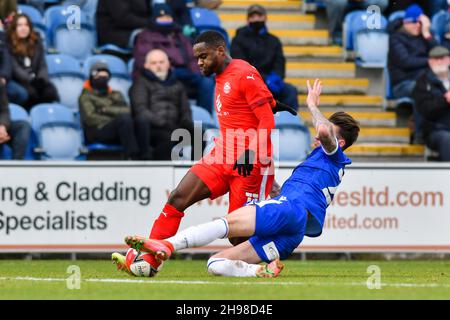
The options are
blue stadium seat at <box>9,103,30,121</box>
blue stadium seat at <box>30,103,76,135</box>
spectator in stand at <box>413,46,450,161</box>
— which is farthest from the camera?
spectator in stand at <box>413,46,450,161</box>

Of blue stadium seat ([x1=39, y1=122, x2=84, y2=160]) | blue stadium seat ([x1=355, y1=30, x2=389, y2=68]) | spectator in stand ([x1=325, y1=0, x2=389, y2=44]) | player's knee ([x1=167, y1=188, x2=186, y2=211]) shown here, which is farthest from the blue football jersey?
spectator in stand ([x1=325, y1=0, x2=389, y2=44])

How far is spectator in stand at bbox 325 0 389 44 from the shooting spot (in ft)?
70.6

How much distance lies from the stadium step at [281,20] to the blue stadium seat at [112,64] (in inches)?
122

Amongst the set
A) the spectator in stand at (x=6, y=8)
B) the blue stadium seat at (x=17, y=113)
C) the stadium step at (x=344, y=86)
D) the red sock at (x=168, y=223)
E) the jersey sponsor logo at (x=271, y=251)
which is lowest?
the jersey sponsor logo at (x=271, y=251)

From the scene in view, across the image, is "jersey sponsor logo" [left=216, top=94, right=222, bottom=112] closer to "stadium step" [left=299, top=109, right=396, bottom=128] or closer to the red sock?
the red sock

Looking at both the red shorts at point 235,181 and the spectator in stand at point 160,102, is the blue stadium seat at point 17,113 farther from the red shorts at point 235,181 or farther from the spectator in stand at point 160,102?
the red shorts at point 235,181

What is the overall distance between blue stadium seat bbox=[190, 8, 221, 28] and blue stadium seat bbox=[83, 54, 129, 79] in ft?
5.46

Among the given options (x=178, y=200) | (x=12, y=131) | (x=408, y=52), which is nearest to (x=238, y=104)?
(x=178, y=200)

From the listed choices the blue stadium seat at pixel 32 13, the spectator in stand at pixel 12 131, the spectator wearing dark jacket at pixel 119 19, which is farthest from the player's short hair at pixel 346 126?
the blue stadium seat at pixel 32 13

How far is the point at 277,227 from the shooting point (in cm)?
1093

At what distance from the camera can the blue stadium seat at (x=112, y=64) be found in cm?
1903

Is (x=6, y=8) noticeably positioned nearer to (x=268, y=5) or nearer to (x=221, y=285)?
(x=268, y=5)

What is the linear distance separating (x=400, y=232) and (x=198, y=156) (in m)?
3.06

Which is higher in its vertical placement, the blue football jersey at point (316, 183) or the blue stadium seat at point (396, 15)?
the blue stadium seat at point (396, 15)
